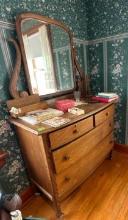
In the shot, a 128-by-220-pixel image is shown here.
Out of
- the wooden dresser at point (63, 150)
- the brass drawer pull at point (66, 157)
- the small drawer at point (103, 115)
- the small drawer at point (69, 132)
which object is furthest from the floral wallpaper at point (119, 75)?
the brass drawer pull at point (66, 157)

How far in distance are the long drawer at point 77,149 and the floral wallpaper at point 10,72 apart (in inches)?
19.3

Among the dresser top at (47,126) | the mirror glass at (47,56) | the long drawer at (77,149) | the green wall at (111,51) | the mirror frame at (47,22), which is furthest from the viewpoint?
the green wall at (111,51)

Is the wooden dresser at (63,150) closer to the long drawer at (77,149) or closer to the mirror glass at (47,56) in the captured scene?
the long drawer at (77,149)

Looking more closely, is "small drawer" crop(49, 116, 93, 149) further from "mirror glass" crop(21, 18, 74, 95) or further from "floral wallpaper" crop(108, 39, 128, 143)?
"floral wallpaper" crop(108, 39, 128, 143)

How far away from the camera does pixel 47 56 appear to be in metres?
1.57

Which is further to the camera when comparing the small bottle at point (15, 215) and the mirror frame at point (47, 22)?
the mirror frame at point (47, 22)

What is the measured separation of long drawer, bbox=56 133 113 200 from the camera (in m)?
1.28

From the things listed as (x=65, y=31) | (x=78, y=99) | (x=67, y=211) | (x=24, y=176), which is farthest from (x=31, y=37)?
(x=67, y=211)

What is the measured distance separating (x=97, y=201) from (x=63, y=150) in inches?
28.3

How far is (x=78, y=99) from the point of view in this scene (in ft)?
5.76

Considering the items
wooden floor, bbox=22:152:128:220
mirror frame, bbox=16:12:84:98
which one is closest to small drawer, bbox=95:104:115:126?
mirror frame, bbox=16:12:84:98

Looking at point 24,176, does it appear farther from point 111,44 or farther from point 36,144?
point 111,44

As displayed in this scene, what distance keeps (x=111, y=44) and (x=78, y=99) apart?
827 millimetres

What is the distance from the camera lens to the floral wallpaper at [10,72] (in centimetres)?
126
